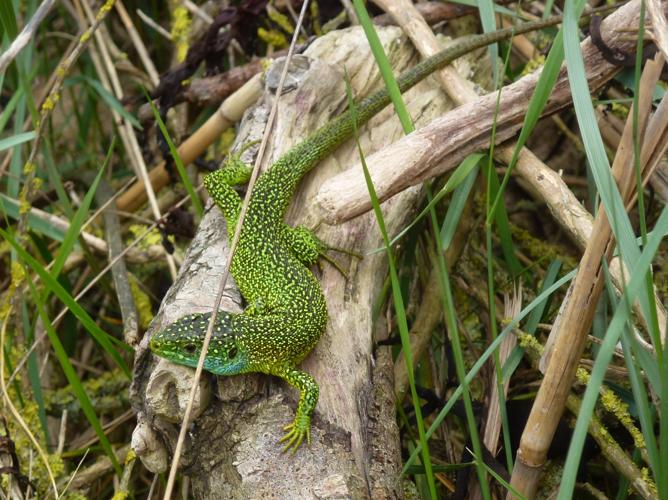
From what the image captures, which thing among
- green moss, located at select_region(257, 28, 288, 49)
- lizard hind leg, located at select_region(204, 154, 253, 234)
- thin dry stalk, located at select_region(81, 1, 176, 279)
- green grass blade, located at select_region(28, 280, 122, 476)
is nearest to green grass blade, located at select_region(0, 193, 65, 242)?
thin dry stalk, located at select_region(81, 1, 176, 279)

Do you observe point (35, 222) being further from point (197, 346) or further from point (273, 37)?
point (197, 346)

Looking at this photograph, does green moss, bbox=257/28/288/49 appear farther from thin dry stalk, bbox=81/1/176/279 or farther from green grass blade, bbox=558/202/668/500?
green grass blade, bbox=558/202/668/500

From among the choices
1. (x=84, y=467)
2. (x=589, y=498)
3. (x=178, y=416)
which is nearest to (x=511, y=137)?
(x=589, y=498)

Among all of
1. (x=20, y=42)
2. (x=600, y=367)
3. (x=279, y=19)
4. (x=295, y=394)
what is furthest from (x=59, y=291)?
(x=279, y=19)

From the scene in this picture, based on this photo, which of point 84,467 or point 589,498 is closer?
point 589,498

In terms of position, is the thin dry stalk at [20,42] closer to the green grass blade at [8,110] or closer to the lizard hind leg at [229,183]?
the green grass blade at [8,110]

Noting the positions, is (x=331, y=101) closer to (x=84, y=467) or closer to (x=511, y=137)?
(x=511, y=137)
